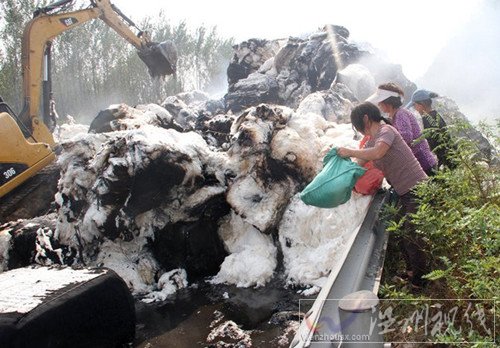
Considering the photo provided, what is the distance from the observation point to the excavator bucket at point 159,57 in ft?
28.7

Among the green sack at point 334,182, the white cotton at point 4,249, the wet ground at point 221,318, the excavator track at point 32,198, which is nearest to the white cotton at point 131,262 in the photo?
the wet ground at point 221,318

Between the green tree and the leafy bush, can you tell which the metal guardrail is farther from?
the green tree

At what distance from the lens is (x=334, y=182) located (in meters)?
2.62

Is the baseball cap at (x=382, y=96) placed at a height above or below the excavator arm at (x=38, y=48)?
below

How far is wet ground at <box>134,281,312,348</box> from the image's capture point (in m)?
2.81

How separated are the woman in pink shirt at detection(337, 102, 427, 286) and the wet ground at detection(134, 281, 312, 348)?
965mm

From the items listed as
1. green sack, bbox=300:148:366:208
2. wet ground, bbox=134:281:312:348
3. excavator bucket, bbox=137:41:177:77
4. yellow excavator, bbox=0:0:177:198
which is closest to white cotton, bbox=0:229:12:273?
yellow excavator, bbox=0:0:177:198

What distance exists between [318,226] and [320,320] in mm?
2334

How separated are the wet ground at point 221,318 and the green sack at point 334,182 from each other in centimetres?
90

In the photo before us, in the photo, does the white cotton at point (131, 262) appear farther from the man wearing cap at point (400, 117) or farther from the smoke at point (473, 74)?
the smoke at point (473, 74)

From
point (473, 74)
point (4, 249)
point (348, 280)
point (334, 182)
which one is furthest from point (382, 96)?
point (473, 74)

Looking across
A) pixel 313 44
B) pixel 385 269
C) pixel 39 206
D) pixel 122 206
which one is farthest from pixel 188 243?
pixel 313 44

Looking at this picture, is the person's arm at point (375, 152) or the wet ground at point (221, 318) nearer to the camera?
the person's arm at point (375, 152)

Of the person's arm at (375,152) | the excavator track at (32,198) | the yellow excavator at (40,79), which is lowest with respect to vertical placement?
the excavator track at (32,198)
